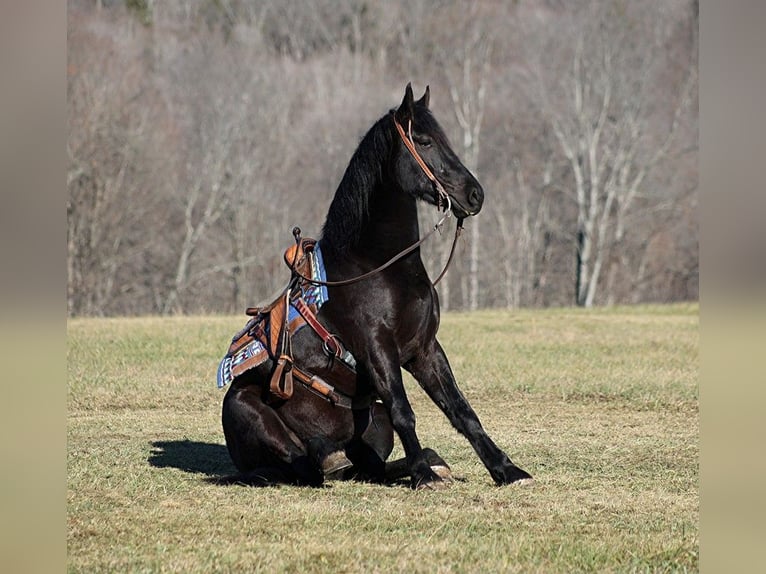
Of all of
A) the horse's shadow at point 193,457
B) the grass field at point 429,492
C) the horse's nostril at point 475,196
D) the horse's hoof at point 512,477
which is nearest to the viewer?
the grass field at point 429,492

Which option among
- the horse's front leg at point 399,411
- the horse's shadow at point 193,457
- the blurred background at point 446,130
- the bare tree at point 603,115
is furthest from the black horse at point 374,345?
the bare tree at point 603,115

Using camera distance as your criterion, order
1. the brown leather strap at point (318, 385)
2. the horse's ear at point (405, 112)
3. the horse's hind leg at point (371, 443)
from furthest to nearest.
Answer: the horse's hind leg at point (371, 443), the brown leather strap at point (318, 385), the horse's ear at point (405, 112)

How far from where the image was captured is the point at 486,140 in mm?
36156

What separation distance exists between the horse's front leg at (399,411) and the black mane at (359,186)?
2.67 feet

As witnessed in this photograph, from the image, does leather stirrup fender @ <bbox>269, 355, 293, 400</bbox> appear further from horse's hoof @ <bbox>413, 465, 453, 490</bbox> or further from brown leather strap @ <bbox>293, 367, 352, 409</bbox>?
horse's hoof @ <bbox>413, 465, 453, 490</bbox>

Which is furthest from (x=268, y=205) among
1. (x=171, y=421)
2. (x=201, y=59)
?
(x=171, y=421)

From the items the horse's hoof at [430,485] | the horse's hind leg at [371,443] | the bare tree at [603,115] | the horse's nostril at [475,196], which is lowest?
the horse's hoof at [430,485]

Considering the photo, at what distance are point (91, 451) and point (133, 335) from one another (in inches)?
Result: 326

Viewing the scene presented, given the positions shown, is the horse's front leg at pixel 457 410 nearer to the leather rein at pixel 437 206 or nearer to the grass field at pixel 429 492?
the grass field at pixel 429 492

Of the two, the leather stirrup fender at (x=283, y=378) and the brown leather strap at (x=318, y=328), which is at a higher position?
the brown leather strap at (x=318, y=328)

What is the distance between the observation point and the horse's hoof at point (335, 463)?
6.72 metres

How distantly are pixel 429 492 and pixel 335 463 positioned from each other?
72 cm

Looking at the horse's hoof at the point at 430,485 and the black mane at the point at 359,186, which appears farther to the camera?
the black mane at the point at 359,186

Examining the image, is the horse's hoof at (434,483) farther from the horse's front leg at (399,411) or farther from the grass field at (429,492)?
the grass field at (429,492)
